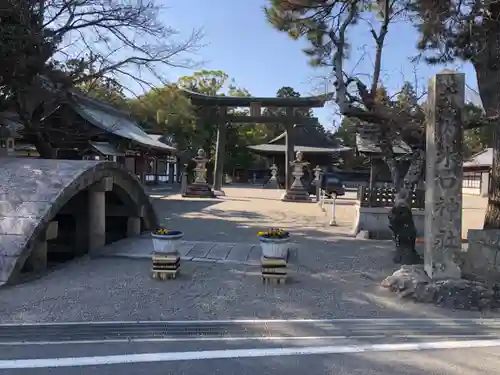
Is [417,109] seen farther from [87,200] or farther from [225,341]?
[87,200]

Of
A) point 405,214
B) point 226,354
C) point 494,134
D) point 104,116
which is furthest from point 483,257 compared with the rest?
point 104,116

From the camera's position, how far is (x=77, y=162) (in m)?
8.30

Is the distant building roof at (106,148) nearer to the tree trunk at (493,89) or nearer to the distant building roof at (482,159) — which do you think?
the tree trunk at (493,89)

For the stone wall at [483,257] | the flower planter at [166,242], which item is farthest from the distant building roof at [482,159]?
the flower planter at [166,242]

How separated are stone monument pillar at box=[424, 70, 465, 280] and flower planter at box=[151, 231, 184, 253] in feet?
12.0

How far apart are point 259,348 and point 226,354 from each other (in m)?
0.34

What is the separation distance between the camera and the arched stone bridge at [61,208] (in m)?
6.42

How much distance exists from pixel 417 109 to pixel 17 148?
17231 mm

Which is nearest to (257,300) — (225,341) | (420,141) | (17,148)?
(225,341)

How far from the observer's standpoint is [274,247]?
634cm

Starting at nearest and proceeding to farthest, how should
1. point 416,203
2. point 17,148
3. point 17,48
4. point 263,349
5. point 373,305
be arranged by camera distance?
point 263,349
point 373,305
point 17,48
point 416,203
point 17,148

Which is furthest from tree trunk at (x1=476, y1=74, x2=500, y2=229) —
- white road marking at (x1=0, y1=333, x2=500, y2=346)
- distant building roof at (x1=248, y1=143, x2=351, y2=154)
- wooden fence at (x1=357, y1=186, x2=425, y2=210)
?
distant building roof at (x1=248, y1=143, x2=351, y2=154)

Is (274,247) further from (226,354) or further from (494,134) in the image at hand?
(494,134)

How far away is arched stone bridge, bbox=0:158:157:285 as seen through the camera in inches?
253
